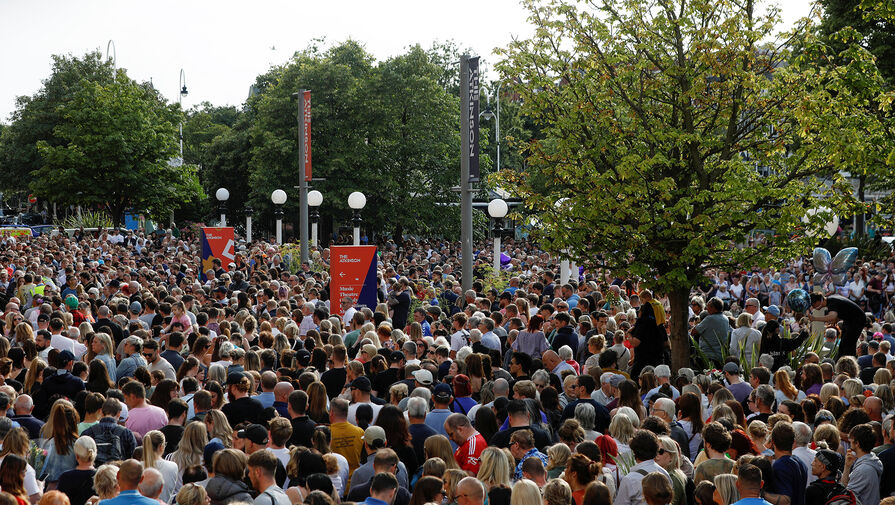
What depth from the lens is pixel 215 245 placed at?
886 inches

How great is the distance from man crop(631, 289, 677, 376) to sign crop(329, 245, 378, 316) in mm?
6126

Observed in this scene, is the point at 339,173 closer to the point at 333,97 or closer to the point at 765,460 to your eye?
the point at 333,97

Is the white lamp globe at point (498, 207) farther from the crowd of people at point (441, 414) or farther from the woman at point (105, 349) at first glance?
the woman at point (105, 349)

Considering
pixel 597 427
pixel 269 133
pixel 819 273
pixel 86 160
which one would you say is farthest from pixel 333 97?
pixel 597 427

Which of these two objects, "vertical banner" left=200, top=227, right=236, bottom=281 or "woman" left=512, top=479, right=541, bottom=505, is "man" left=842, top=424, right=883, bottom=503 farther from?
"vertical banner" left=200, top=227, right=236, bottom=281

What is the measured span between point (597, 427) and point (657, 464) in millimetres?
2116

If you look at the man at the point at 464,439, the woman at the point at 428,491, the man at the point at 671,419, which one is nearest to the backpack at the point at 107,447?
the man at the point at 464,439

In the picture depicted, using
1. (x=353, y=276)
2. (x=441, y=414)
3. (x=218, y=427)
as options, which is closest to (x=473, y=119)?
(x=353, y=276)

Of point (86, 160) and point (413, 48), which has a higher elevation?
point (413, 48)

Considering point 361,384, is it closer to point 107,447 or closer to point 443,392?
point 443,392

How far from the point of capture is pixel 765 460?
22.9ft

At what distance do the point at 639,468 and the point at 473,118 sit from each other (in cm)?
1208

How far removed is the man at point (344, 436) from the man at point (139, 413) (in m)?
1.34

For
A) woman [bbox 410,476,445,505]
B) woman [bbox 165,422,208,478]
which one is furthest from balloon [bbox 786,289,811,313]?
woman [bbox 165,422,208,478]
